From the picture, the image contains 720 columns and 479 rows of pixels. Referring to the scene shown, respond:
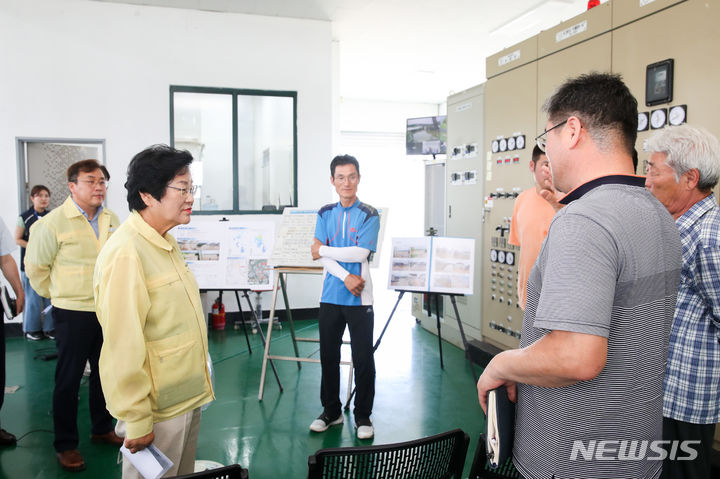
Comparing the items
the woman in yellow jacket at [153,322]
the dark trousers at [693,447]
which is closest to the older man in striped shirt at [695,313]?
the dark trousers at [693,447]

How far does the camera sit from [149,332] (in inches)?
64.1

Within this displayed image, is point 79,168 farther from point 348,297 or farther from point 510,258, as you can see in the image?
point 510,258

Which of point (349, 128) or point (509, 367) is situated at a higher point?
point (349, 128)

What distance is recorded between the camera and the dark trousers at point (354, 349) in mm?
3154

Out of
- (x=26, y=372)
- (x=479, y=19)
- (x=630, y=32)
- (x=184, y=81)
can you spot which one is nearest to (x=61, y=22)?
(x=184, y=81)

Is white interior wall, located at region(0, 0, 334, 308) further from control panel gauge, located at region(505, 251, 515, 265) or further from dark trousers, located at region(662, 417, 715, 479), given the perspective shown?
dark trousers, located at region(662, 417, 715, 479)

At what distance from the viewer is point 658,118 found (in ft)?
9.25

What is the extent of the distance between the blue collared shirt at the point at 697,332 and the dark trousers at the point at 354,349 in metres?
1.77

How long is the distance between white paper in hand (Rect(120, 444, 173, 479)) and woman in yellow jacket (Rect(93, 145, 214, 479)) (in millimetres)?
28

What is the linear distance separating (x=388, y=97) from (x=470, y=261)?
7779mm

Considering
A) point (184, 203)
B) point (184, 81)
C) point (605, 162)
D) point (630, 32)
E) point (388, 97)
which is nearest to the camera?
point (605, 162)

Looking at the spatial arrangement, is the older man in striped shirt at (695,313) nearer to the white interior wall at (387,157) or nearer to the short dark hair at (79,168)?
the short dark hair at (79,168)

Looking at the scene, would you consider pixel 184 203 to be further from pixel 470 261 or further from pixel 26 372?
pixel 26 372

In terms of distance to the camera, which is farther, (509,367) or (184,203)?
(184,203)
